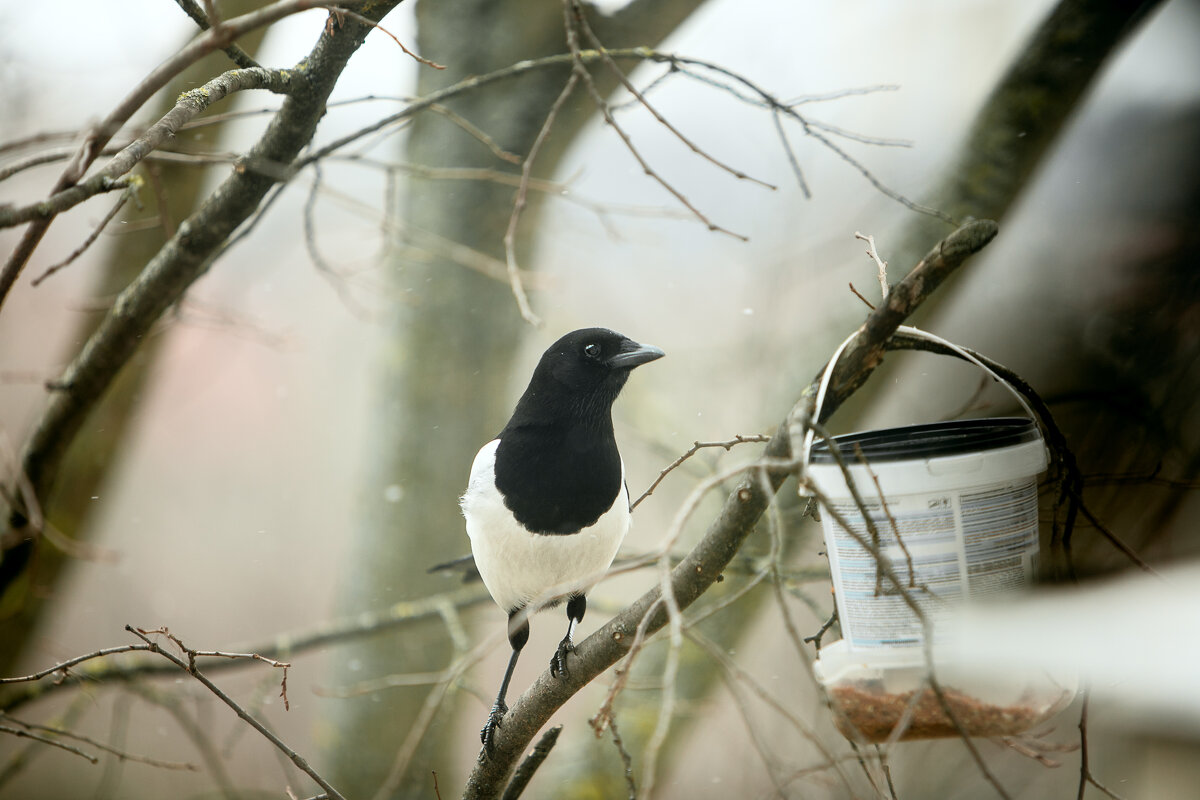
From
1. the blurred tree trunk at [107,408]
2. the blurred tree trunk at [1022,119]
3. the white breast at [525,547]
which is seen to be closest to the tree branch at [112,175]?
the white breast at [525,547]

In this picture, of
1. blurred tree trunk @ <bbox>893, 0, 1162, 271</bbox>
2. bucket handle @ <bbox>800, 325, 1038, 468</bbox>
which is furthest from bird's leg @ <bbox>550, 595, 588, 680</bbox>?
blurred tree trunk @ <bbox>893, 0, 1162, 271</bbox>

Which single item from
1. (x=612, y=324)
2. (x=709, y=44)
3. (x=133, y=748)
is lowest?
(x=133, y=748)

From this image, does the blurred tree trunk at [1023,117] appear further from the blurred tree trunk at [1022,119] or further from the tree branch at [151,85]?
the tree branch at [151,85]

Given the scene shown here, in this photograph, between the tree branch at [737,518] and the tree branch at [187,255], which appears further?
the tree branch at [187,255]

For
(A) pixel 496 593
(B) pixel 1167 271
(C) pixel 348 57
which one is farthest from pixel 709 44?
(A) pixel 496 593

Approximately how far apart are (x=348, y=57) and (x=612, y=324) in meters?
1.25

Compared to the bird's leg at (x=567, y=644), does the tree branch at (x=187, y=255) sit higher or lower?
higher

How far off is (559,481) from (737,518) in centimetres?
46

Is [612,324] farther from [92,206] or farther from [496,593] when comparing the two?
[92,206]

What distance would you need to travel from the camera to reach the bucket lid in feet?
2.68

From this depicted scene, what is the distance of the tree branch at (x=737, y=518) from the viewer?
0.75 meters

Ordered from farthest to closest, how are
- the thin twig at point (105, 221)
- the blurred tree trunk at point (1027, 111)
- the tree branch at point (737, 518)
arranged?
1. the blurred tree trunk at point (1027, 111)
2. the thin twig at point (105, 221)
3. the tree branch at point (737, 518)

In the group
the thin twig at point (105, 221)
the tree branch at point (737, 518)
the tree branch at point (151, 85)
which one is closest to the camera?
the tree branch at point (151, 85)

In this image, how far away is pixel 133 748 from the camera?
2959mm
